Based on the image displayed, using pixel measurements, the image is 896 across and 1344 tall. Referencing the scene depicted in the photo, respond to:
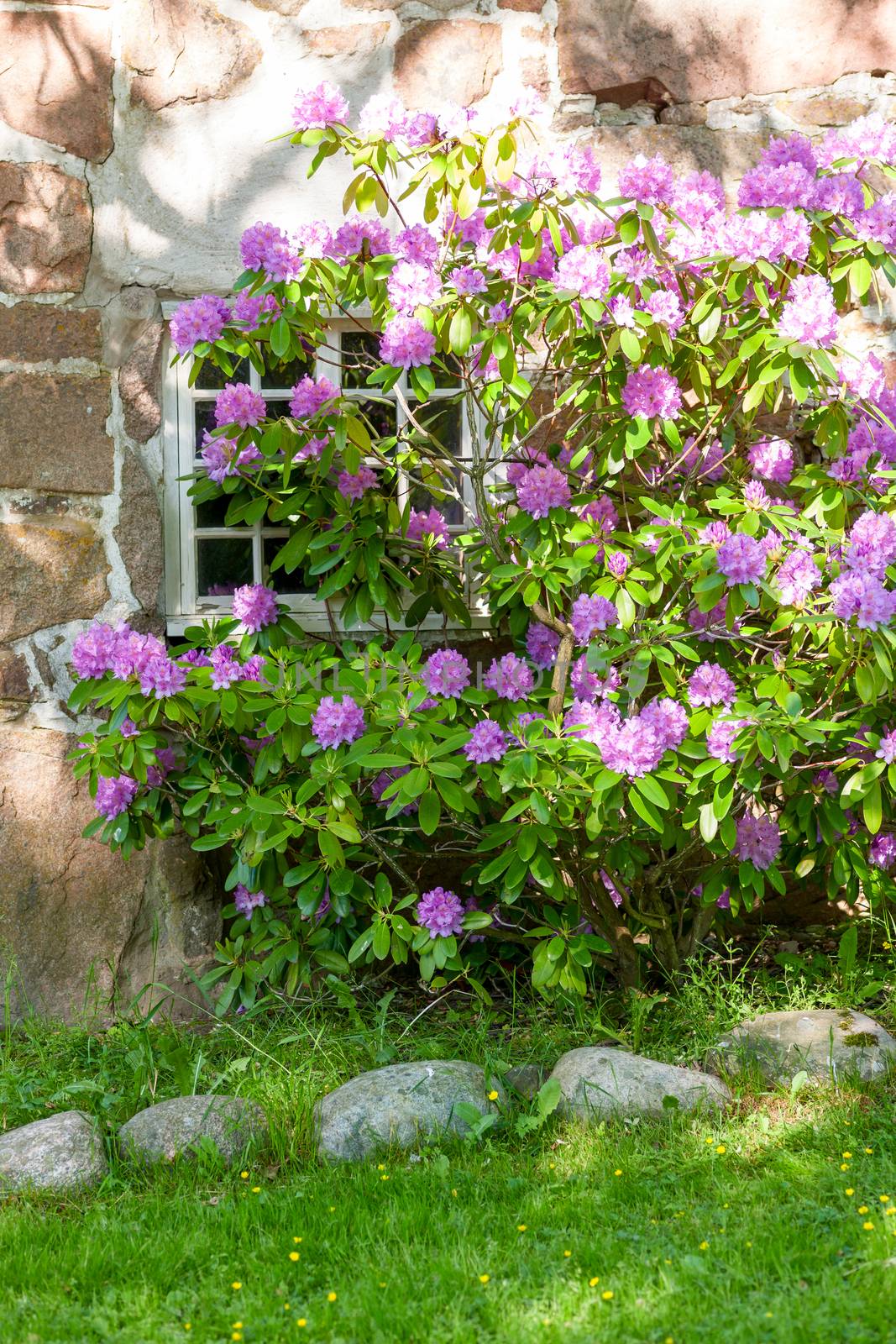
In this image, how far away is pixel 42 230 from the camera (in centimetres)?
336

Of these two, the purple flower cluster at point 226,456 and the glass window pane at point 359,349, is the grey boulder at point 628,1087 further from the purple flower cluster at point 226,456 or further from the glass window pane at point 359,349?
the glass window pane at point 359,349

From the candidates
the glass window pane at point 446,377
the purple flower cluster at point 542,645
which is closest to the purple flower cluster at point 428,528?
the purple flower cluster at point 542,645

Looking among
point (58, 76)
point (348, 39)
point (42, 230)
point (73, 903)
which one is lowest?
point (73, 903)

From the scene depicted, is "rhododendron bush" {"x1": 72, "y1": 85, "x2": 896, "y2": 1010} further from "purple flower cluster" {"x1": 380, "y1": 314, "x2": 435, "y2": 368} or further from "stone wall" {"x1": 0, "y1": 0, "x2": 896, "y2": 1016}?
"stone wall" {"x1": 0, "y1": 0, "x2": 896, "y2": 1016}

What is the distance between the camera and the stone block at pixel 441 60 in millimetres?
3418

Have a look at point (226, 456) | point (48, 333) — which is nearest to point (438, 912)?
point (226, 456)

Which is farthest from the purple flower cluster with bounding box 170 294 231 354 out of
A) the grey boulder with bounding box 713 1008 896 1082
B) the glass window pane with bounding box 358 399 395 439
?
the grey boulder with bounding box 713 1008 896 1082

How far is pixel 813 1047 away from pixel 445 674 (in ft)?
3.80

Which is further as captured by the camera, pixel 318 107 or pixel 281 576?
pixel 281 576

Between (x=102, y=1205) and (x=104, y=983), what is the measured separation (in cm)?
105

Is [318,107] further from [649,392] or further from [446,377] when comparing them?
[649,392]

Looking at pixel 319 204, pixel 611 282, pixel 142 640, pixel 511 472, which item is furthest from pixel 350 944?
pixel 319 204

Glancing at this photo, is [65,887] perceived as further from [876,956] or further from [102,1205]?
[876,956]

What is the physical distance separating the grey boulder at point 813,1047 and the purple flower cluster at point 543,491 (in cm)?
128
